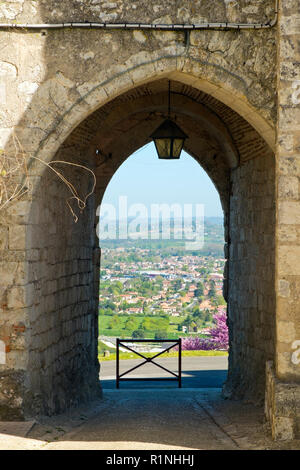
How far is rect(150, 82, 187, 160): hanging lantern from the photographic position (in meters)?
6.95

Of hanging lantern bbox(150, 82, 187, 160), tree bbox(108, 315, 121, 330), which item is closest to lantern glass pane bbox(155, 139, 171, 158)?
hanging lantern bbox(150, 82, 187, 160)

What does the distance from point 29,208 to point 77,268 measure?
2.28m

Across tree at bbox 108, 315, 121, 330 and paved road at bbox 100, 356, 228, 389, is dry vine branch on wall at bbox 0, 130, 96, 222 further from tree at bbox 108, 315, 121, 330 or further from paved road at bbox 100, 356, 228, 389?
tree at bbox 108, 315, 121, 330

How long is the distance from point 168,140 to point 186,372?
A: 7330 mm

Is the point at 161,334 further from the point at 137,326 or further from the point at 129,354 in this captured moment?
the point at 129,354

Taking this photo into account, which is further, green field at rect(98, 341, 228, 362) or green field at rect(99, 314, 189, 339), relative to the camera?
green field at rect(98, 341, 228, 362)

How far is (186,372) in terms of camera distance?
13164 millimetres

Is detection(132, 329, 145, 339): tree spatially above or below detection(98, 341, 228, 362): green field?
above

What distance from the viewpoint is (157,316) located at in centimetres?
1645

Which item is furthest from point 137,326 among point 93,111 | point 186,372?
point 93,111

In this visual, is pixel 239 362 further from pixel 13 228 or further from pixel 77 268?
pixel 13 228

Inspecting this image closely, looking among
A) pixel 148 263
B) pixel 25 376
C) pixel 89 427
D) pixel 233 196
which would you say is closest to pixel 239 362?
pixel 233 196

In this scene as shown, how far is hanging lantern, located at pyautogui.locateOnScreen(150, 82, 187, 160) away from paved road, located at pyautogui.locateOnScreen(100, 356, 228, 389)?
472 centimetres

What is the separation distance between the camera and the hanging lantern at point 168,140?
6953 millimetres
